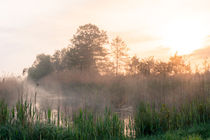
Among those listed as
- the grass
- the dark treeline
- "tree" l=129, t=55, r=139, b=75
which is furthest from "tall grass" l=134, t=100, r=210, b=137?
the dark treeline

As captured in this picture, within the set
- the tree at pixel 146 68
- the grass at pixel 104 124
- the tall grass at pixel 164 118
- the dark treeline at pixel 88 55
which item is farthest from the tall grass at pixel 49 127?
the dark treeline at pixel 88 55

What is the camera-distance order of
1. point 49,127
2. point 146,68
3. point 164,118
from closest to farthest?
1. point 49,127
2. point 164,118
3. point 146,68

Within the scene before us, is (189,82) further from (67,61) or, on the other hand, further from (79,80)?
(67,61)

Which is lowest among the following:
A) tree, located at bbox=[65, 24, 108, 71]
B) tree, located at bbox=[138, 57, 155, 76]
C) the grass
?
the grass

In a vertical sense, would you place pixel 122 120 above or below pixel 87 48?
below

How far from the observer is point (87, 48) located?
3306cm

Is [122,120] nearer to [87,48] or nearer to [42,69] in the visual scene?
[87,48]

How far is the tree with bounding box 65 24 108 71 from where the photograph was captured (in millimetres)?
32156

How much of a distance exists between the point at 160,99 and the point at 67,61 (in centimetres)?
2728

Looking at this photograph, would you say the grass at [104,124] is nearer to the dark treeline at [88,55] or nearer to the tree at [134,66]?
the tree at [134,66]

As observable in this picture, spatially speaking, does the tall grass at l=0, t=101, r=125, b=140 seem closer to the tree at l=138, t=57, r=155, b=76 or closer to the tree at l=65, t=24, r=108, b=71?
the tree at l=138, t=57, r=155, b=76

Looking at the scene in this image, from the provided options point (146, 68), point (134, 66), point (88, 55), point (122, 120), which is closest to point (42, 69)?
point (88, 55)

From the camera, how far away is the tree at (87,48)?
32.2 meters

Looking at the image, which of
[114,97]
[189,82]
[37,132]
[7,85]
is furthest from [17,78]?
[189,82]
